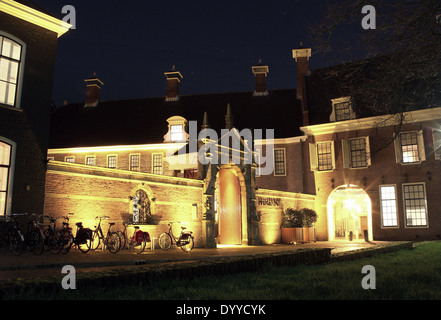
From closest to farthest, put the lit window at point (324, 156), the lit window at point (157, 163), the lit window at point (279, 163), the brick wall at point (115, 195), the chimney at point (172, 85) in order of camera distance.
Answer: the brick wall at point (115, 195) < the lit window at point (324, 156) < the lit window at point (279, 163) < the lit window at point (157, 163) < the chimney at point (172, 85)

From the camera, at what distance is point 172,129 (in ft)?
104

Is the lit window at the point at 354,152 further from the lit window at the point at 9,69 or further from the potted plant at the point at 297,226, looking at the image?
the lit window at the point at 9,69

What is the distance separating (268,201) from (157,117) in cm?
1489

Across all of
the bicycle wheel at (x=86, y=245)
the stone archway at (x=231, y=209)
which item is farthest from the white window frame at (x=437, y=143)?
the bicycle wheel at (x=86, y=245)

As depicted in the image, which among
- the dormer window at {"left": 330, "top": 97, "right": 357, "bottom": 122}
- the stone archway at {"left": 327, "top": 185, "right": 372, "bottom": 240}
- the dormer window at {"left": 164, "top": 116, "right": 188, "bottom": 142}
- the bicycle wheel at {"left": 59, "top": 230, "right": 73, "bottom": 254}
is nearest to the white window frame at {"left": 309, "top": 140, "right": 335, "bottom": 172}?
the dormer window at {"left": 330, "top": 97, "right": 357, "bottom": 122}

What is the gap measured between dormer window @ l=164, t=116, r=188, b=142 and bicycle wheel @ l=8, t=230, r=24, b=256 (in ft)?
64.3

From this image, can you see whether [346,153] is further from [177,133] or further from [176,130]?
[176,130]

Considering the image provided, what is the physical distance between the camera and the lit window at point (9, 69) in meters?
14.1

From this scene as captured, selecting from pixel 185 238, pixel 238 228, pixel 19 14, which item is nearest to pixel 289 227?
pixel 238 228

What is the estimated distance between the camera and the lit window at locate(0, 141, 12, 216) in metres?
13.4

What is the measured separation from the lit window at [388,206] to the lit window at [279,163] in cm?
739

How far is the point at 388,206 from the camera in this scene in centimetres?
2578
